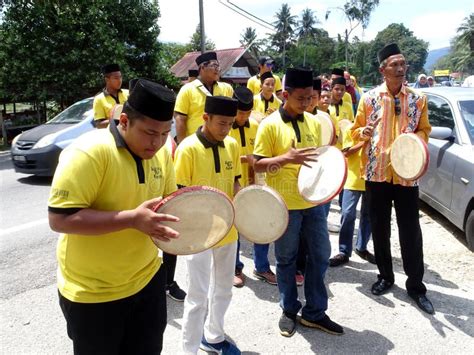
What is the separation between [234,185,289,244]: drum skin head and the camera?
8.75 ft

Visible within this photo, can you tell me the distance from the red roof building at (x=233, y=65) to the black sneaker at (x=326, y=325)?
28.9 meters

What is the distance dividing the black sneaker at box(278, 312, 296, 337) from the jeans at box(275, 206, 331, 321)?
0.04 metres

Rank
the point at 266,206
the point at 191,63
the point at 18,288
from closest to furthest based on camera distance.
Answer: the point at 266,206
the point at 18,288
the point at 191,63

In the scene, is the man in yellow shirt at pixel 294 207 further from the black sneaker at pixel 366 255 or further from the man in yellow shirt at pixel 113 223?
the black sneaker at pixel 366 255

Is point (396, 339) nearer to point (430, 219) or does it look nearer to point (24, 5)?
point (430, 219)

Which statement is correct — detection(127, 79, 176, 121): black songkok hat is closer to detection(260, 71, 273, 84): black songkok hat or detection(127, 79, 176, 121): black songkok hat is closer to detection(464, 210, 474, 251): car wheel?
detection(464, 210, 474, 251): car wheel

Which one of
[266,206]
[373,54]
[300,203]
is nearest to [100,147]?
[266,206]

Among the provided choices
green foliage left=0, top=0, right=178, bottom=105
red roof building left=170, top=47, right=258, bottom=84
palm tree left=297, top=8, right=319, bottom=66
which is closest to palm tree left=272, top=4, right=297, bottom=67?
palm tree left=297, top=8, right=319, bottom=66

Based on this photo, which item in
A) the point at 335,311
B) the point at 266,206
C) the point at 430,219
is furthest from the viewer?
the point at 430,219

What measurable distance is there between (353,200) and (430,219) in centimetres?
230

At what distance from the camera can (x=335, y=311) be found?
3.54 metres

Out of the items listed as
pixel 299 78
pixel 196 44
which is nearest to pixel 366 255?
pixel 299 78

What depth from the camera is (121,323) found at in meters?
1.88

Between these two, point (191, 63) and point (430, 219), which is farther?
point (191, 63)
